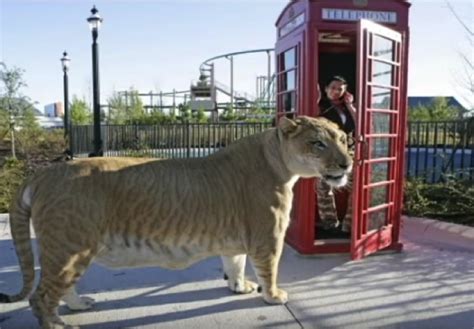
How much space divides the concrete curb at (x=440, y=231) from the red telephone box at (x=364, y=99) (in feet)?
2.57

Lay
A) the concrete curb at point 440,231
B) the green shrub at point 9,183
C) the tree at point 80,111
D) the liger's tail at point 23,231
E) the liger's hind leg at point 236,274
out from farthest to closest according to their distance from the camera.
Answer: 1. the tree at point 80,111
2. the green shrub at point 9,183
3. the concrete curb at point 440,231
4. the liger's hind leg at point 236,274
5. the liger's tail at point 23,231

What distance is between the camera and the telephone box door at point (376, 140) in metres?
4.32

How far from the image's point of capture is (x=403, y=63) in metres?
4.73

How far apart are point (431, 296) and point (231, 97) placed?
31558 millimetres

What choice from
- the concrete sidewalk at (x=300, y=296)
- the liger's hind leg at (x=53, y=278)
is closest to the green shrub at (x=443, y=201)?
the concrete sidewalk at (x=300, y=296)

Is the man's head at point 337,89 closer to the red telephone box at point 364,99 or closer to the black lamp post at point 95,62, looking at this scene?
the red telephone box at point 364,99

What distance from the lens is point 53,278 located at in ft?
9.61

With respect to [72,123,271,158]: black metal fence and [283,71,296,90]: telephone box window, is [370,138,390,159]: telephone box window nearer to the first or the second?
[283,71,296,90]: telephone box window

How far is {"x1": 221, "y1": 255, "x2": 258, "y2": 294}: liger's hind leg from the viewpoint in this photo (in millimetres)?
3844

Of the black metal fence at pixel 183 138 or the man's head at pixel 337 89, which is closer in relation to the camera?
the man's head at pixel 337 89

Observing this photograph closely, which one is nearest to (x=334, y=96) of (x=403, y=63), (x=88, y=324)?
(x=403, y=63)

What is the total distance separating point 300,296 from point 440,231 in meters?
2.57

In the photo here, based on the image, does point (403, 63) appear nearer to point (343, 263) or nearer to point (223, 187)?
point (343, 263)

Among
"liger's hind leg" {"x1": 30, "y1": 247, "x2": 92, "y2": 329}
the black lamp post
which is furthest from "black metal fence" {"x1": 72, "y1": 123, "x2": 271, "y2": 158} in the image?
"liger's hind leg" {"x1": 30, "y1": 247, "x2": 92, "y2": 329}
